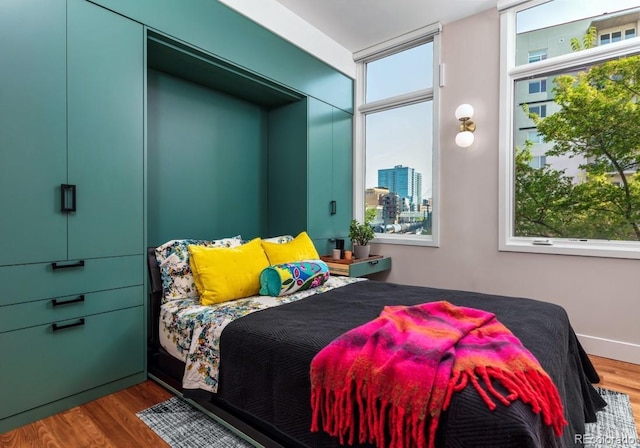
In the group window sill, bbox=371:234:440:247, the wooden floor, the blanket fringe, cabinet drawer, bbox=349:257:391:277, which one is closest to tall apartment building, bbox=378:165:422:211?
window sill, bbox=371:234:440:247

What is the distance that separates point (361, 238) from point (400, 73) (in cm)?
189

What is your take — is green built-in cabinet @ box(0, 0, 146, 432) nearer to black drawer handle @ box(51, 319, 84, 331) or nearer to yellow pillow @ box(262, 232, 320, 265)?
black drawer handle @ box(51, 319, 84, 331)

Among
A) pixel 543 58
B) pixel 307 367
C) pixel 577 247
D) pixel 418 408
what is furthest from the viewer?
pixel 543 58

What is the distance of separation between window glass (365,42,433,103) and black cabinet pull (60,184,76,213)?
10.4ft

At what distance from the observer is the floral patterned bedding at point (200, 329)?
178 cm

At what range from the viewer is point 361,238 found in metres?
3.74

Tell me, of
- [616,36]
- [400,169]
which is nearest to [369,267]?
[400,169]

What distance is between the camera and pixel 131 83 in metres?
2.16

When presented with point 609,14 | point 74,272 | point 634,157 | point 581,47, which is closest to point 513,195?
point 634,157

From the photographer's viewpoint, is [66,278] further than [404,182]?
No

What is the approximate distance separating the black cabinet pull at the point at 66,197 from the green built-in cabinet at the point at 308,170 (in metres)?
1.95

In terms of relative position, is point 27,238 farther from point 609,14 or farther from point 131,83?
point 609,14

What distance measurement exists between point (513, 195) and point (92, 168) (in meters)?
3.31

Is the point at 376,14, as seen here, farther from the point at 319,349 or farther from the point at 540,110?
the point at 319,349
